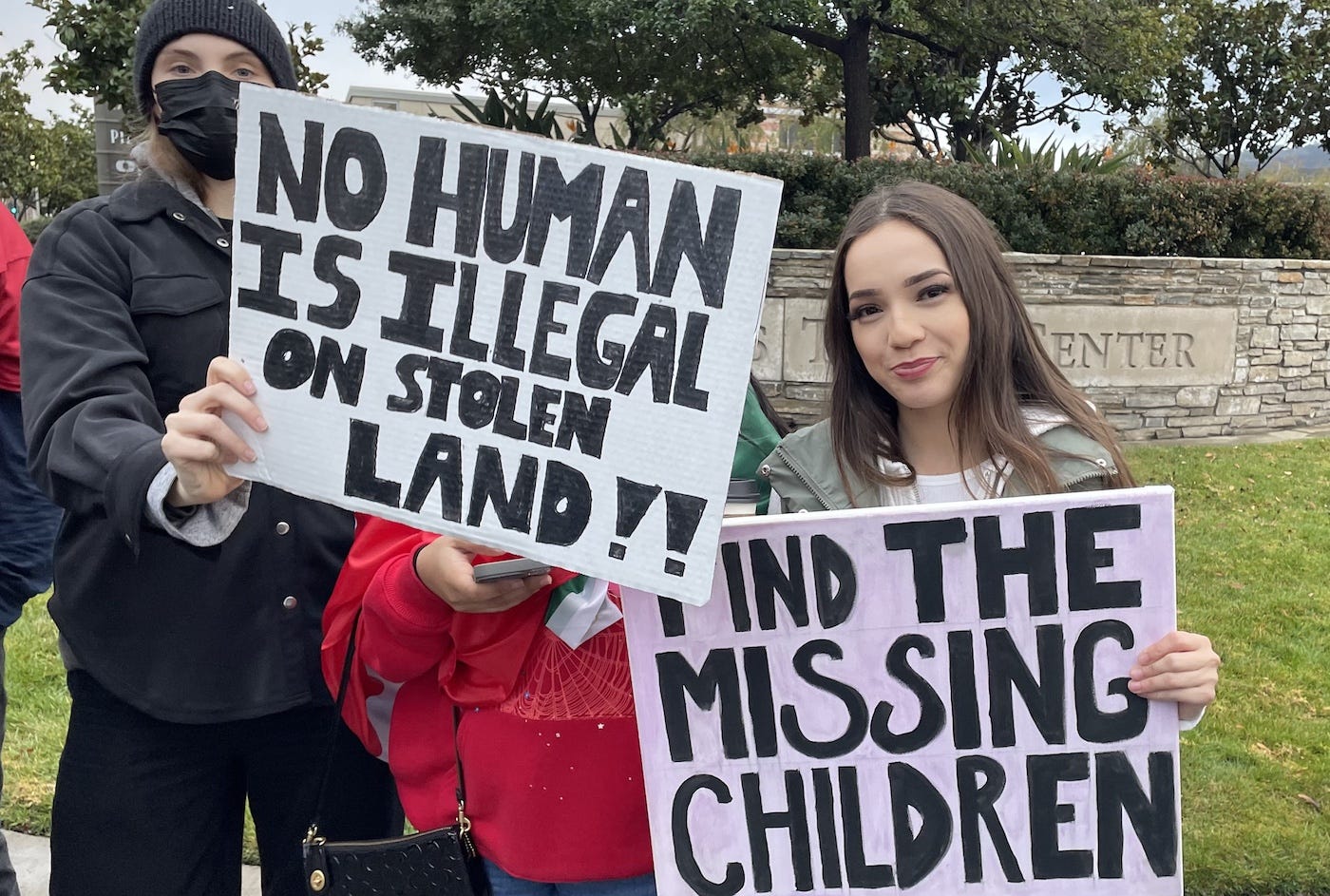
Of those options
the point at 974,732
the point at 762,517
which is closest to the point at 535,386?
the point at 762,517

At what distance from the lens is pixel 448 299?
135 cm

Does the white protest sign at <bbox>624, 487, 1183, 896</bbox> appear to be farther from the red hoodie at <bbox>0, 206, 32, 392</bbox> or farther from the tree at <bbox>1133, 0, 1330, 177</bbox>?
the tree at <bbox>1133, 0, 1330, 177</bbox>

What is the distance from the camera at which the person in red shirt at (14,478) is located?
257cm

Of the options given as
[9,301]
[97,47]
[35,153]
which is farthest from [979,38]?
[35,153]

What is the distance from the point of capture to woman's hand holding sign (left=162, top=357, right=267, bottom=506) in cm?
133

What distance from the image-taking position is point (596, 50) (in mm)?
12617

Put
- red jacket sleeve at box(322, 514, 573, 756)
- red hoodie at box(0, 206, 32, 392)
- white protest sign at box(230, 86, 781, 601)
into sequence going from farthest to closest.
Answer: red hoodie at box(0, 206, 32, 392) → red jacket sleeve at box(322, 514, 573, 756) → white protest sign at box(230, 86, 781, 601)

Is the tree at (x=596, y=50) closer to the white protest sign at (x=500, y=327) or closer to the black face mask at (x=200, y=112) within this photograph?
the black face mask at (x=200, y=112)

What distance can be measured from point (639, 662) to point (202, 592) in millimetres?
765

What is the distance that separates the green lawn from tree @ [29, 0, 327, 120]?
12.0ft

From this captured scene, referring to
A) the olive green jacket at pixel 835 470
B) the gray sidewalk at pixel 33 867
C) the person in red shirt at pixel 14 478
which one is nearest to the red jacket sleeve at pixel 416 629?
the olive green jacket at pixel 835 470

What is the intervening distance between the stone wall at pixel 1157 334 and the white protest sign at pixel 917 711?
656 cm

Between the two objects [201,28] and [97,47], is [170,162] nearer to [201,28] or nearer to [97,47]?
[201,28]

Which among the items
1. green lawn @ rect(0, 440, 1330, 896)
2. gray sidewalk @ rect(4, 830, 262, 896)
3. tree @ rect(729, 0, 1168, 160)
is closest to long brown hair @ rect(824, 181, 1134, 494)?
green lawn @ rect(0, 440, 1330, 896)
